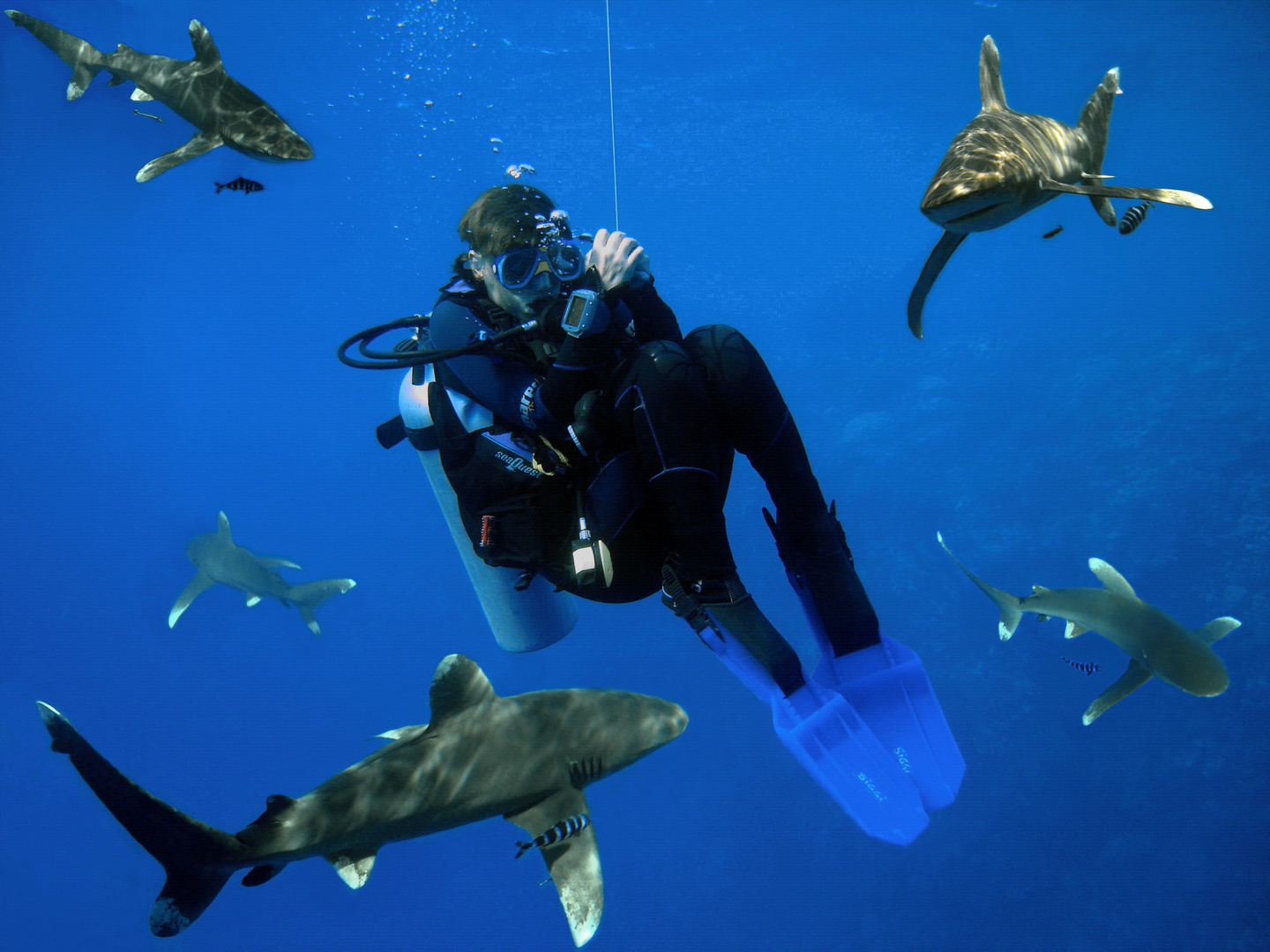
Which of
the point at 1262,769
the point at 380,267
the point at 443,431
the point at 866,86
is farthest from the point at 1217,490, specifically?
the point at 380,267

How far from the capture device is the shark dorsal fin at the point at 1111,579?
4593 mm

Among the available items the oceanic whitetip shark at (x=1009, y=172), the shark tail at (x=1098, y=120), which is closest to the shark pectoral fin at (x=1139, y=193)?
the oceanic whitetip shark at (x=1009, y=172)

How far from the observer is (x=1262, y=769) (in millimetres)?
6812

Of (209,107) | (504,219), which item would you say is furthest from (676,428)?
(209,107)

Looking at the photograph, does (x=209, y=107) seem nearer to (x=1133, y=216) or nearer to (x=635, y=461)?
(x=635, y=461)

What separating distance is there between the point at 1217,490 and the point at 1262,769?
377 centimetres

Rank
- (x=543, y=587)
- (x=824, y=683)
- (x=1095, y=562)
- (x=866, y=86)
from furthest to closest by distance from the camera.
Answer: (x=866, y=86) < (x=1095, y=562) < (x=543, y=587) < (x=824, y=683)

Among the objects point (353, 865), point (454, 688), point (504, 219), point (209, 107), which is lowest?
point (353, 865)

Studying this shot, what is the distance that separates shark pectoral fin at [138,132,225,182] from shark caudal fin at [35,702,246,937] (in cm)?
369

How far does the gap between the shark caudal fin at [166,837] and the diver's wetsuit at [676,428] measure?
2.08 metres

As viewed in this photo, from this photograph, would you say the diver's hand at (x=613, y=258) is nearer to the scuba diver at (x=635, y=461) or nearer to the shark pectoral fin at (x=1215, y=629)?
the scuba diver at (x=635, y=461)

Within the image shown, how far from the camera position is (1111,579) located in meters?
4.82

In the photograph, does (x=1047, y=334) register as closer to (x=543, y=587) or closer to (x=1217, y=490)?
(x=1217, y=490)

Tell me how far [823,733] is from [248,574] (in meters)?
6.46
